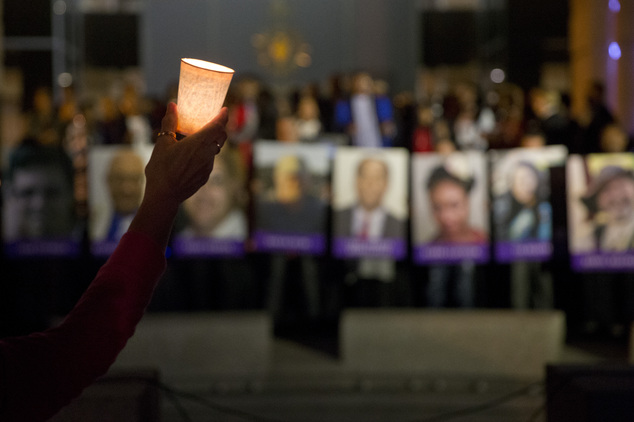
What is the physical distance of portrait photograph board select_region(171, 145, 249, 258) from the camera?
6617mm

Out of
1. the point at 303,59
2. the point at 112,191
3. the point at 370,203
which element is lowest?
the point at 370,203

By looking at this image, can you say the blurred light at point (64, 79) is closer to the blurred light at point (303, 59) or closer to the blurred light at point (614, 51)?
the blurred light at point (303, 59)

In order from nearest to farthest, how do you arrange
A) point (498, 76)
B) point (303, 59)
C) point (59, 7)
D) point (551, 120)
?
point (551, 120) → point (59, 7) → point (498, 76) → point (303, 59)

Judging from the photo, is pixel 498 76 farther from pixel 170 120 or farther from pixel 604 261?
pixel 170 120

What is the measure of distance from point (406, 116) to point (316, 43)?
23.8ft

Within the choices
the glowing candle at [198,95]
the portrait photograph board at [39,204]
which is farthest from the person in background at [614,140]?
the glowing candle at [198,95]

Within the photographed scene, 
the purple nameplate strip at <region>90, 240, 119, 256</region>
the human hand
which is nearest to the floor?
the purple nameplate strip at <region>90, 240, 119, 256</region>

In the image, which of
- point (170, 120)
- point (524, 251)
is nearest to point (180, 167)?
point (170, 120)

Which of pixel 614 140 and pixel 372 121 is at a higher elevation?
pixel 372 121

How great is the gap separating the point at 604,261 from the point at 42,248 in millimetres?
4583

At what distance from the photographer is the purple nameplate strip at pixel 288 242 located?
6.73 metres

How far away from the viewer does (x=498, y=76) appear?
15461 mm

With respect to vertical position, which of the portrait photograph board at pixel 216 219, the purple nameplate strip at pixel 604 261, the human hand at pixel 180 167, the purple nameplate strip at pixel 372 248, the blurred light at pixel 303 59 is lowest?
the purple nameplate strip at pixel 604 261

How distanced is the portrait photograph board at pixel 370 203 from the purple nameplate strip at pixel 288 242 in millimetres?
169
